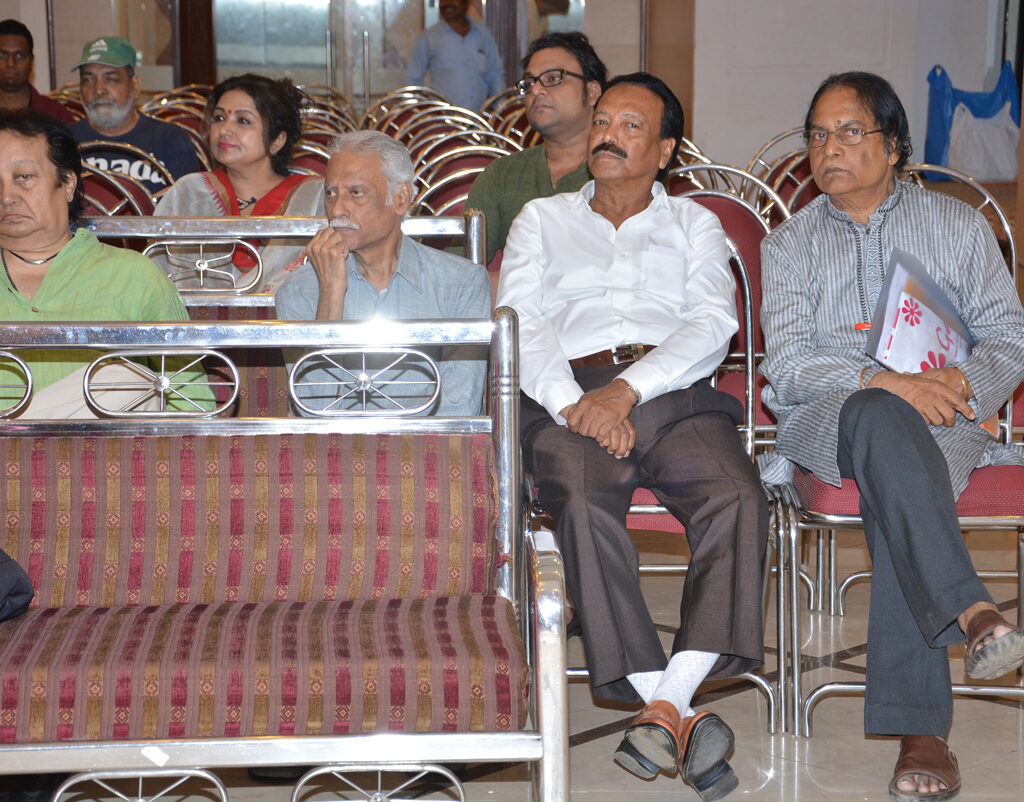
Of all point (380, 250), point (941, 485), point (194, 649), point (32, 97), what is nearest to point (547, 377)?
point (380, 250)

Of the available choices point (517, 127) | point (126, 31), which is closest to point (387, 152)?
point (517, 127)

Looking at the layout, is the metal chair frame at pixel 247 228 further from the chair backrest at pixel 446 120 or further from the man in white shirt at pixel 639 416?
the chair backrest at pixel 446 120

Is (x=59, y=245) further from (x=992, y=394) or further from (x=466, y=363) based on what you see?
(x=992, y=394)

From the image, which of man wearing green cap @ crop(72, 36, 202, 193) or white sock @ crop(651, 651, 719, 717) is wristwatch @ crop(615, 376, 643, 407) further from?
man wearing green cap @ crop(72, 36, 202, 193)

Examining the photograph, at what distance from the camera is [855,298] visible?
231cm

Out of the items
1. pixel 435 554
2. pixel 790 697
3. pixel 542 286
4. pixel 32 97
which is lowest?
pixel 790 697

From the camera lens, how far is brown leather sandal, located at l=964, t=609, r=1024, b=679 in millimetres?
1799

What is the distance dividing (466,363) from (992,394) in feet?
3.19

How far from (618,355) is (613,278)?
163mm

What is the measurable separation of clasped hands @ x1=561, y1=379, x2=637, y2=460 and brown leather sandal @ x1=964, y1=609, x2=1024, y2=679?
64 centimetres

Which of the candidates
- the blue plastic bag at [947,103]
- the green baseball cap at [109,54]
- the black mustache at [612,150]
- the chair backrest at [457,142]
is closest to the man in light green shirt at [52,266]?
the black mustache at [612,150]

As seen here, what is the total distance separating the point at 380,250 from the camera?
2.38 meters

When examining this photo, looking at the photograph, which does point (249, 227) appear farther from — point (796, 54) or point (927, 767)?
point (796, 54)

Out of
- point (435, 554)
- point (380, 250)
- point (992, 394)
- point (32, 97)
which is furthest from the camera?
point (32, 97)
